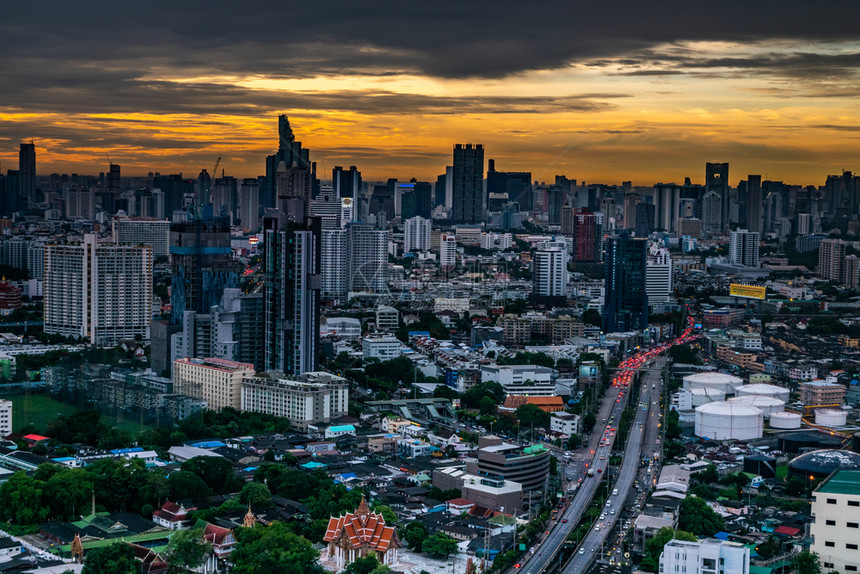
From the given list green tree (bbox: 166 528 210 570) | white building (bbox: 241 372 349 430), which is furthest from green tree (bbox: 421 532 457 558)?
white building (bbox: 241 372 349 430)

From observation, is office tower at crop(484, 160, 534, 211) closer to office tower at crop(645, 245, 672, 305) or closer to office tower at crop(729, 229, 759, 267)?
office tower at crop(729, 229, 759, 267)

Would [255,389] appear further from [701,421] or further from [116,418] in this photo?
[701,421]

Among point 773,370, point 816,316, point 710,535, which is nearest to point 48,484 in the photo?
point 710,535

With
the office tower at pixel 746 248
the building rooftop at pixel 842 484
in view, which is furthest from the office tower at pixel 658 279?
the building rooftop at pixel 842 484

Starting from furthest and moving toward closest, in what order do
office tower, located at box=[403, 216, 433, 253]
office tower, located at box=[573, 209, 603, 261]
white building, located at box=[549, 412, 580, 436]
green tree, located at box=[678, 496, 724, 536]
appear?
office tower, located at box=[403, 216, 433, 253]
office tower, located at box=[573, 209, 603, 261]
white building, located at box=[549, 412, 580, 436]
green tree, located at box=[678, 496, 724, 536]

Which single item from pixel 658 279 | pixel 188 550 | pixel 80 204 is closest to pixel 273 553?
pixel 188 550

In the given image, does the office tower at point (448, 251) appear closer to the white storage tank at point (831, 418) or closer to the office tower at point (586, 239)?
the office tower at point (586, 239)
